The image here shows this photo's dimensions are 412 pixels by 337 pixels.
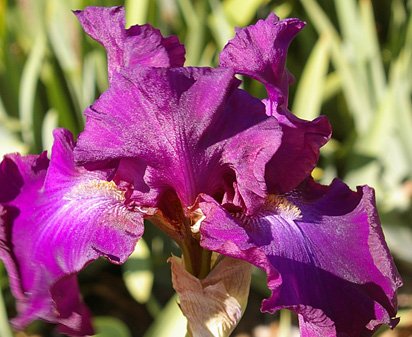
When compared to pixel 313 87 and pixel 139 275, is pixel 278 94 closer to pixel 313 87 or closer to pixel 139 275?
pixel 139 275

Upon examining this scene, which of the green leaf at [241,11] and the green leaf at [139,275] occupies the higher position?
the green leaf at [241,11]

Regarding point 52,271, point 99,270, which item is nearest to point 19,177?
point 52,271

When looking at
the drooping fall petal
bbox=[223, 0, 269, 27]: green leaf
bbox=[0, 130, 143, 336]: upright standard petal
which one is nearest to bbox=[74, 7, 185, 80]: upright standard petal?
bbox=[0, 130, 143, 336]: upright standard petal

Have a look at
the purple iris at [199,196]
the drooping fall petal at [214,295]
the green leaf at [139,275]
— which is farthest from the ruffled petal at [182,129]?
the green leaf at [139,275]

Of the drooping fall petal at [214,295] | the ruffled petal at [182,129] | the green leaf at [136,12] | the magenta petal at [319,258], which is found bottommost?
the drooping fall petal at [214,295]

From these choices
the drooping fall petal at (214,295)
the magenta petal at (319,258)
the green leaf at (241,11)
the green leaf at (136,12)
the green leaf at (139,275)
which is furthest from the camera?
the green leaf at (241,11)

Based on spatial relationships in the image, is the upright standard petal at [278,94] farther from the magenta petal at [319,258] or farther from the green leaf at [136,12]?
the green leaf at [136,12]

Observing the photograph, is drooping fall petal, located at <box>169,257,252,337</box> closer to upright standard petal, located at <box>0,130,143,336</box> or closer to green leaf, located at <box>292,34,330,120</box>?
upright standard petal, located at <box>0,130,143,336</box>
